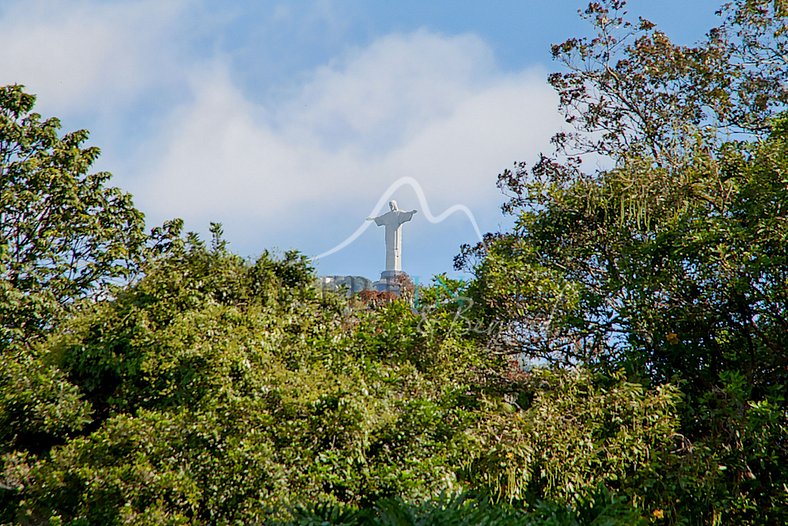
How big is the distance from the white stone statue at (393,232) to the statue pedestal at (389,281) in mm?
98

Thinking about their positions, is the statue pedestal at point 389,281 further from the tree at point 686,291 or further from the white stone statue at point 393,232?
the tree at point 686,291

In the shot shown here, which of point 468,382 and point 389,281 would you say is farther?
point 389,281

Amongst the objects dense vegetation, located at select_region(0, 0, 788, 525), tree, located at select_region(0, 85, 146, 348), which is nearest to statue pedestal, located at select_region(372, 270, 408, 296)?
tree, located at select_region(0, 85, 146, 348)

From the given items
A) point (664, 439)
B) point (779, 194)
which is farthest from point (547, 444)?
point (779, 194)

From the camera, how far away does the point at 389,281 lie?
24.8 metres

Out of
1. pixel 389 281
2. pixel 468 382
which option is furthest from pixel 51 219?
pixel 389 281

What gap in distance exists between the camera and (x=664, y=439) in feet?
22.1

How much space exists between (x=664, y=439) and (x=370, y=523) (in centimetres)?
307

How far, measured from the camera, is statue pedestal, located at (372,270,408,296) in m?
24.1

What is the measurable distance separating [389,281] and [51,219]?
1299 centimetres

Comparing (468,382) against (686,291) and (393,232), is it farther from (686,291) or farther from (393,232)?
(393,232)

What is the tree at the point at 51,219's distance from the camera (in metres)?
12.8

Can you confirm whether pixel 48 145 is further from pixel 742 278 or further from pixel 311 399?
pixel 742 278

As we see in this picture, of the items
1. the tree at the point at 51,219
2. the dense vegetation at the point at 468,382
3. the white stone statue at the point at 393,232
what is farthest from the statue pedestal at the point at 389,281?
the dense vegetation at the point at 468,382
